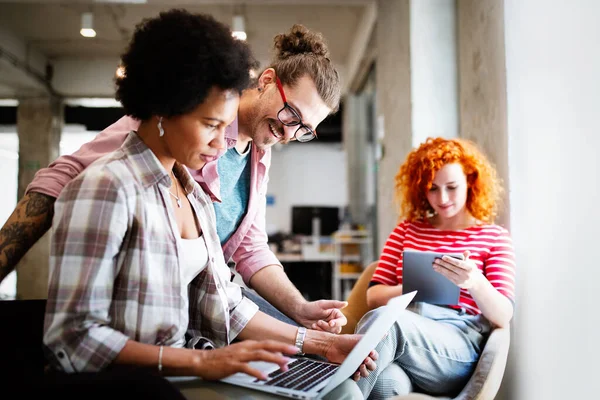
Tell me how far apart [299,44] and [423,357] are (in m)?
1.12

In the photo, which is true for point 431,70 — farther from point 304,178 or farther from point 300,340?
point 304,178

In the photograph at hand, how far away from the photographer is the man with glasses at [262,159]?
4.70ft

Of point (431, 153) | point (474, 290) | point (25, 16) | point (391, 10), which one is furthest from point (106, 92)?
point (474, 290)

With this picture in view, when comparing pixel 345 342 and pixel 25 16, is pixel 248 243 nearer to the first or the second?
pixel 345 342

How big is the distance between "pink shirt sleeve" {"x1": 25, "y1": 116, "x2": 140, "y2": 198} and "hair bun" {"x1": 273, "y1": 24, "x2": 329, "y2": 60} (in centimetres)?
58

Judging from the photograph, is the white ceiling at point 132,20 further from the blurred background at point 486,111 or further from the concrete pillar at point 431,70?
the concrete pillar at point 431,70

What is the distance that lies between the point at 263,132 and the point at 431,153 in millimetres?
842

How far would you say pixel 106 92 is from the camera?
7309 millimetres

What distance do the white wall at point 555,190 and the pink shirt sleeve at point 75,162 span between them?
145 centimetres

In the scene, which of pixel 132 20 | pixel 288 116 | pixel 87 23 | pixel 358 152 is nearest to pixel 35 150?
pixel 132 20

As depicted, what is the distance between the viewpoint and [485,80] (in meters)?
2.46

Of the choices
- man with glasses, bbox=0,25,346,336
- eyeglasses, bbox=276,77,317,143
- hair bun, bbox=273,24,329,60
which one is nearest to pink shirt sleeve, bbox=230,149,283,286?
man with glasses, bbox=0,25,346,336

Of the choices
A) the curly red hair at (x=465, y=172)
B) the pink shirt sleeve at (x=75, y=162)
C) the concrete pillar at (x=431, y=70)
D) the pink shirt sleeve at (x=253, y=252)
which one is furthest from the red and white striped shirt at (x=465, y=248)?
the pink shirt sleeve at (x=75, y=162)

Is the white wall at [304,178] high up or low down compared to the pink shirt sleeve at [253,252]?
up
